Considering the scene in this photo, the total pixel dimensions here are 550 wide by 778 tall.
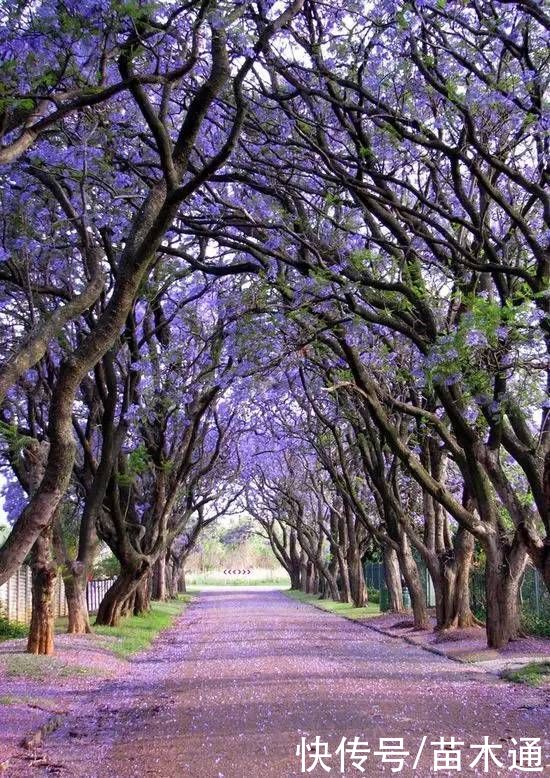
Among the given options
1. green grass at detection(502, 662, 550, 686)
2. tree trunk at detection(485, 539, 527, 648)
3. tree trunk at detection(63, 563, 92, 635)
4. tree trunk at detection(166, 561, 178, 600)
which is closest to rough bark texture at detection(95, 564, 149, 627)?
tree trunk at detection(63, 563, 92, 635)

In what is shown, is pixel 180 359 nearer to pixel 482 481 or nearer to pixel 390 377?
pixel 390 377

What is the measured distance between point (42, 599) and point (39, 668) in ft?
6.22

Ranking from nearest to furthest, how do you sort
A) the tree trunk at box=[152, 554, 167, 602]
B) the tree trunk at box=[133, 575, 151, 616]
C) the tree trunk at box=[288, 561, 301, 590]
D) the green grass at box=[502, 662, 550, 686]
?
the green grass at box=[502, 662, 550, 686] → the tree trunk at box=[133, 575, 151, 616] → the tree trunk at box=[152, 554, 167, 602] → the tree trunk at box=[288, 561, 301, 590]

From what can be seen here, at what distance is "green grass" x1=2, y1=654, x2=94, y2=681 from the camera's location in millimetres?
11055

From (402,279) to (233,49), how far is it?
4301mm

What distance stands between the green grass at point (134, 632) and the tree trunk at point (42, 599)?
5.54 ft

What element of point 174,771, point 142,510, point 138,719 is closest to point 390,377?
point 142,510

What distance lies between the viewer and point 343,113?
37.5 feet

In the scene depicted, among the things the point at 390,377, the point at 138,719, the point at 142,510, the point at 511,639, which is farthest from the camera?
the point at 142,510

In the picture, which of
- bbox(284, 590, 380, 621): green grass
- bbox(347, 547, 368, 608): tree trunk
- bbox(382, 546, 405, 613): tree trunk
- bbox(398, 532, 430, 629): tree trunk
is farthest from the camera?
bbox(347, 547, 368, 608): tree trunk

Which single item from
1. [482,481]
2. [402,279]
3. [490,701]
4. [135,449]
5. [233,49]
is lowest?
[490,701]

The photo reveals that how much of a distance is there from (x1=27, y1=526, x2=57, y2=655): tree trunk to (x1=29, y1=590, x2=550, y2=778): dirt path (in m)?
1.45

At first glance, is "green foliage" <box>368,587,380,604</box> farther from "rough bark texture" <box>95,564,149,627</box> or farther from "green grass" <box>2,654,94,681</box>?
"green grass" <box>2,654,94,681</box>

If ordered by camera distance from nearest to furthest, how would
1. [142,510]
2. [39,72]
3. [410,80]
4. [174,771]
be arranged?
[174,771] < [39,72] < [410,80] < [142,510]
